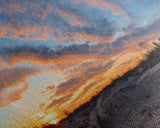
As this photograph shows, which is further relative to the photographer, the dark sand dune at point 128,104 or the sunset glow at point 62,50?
the sunset glow at point 62,50

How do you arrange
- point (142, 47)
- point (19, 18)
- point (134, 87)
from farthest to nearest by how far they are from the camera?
point (142, 47) → point (134, 87) → point (19, 18)

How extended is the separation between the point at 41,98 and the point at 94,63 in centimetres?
118

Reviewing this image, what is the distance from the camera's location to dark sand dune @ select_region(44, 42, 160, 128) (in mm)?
1462

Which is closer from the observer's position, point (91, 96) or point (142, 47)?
point (91, 96)

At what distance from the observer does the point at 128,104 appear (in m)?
1.56

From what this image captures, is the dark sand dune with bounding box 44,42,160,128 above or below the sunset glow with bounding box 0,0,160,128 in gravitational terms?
below

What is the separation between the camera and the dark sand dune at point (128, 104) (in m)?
1.46

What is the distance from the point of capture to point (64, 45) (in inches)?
66.7

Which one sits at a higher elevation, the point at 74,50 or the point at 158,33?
the point at 74,50

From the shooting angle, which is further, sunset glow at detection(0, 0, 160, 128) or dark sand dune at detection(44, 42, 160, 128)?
sunset glow at detection(0, 0, 160, 128)

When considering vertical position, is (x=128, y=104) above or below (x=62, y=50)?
below

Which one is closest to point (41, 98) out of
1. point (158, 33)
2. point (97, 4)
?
point (97, 4)

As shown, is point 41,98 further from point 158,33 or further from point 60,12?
point 158,33

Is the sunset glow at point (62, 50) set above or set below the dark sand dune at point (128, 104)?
above
